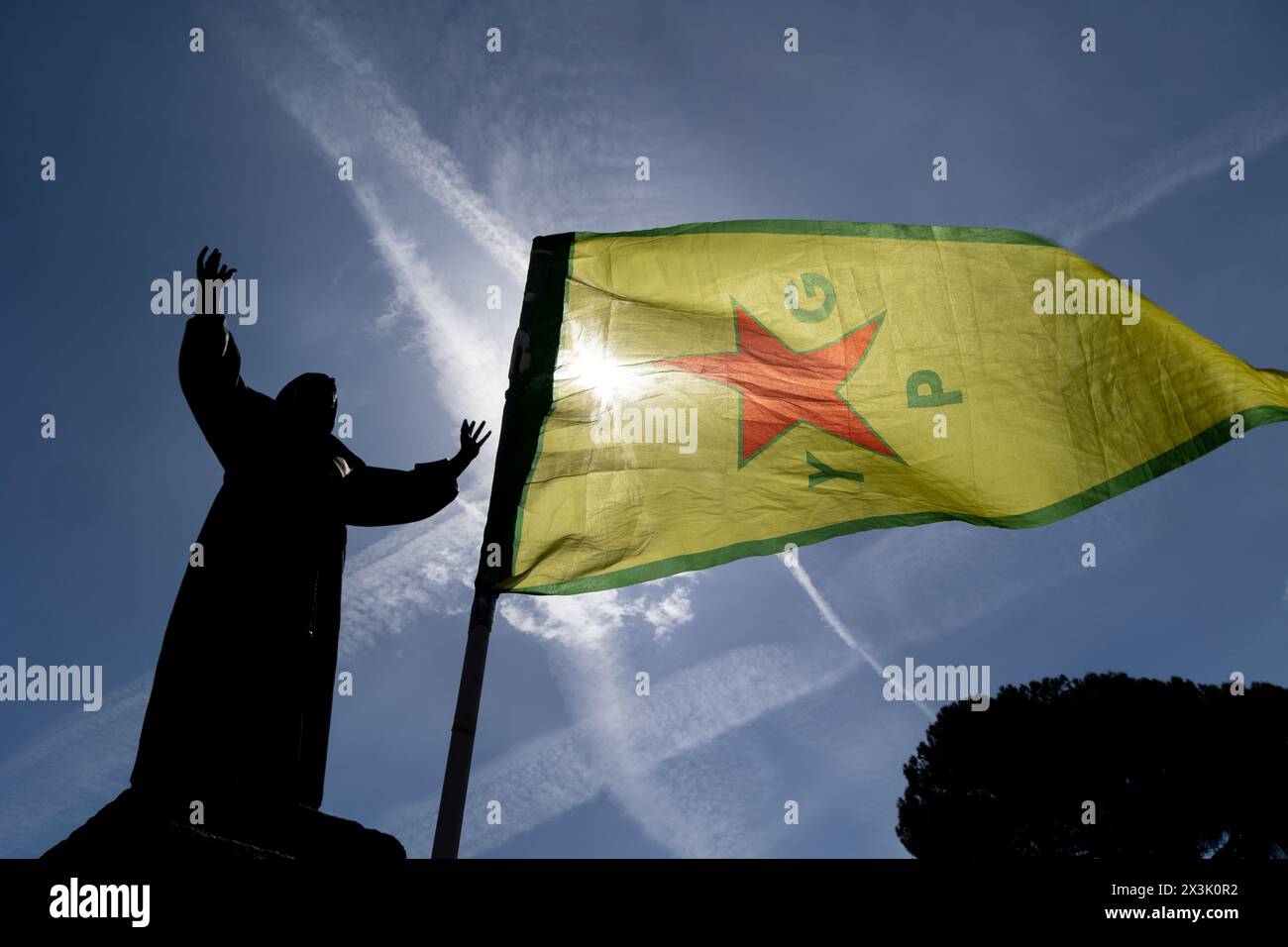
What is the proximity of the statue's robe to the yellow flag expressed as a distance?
1.72 meters

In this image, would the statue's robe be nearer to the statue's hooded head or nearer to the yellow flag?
the statue's hooded head

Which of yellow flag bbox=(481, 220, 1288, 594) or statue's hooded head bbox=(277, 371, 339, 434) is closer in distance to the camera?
statue's hooded head bbox=(277, 371, 339, 434)

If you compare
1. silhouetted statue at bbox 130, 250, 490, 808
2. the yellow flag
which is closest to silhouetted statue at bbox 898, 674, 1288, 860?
the yellow flag

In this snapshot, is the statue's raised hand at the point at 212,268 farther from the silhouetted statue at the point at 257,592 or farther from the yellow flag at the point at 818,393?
the yellow flag at the point at 818,393

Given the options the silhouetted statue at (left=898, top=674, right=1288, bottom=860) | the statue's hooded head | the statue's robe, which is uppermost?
the statue's hooded head

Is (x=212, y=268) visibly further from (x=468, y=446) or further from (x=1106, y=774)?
(x=1106, y=774)

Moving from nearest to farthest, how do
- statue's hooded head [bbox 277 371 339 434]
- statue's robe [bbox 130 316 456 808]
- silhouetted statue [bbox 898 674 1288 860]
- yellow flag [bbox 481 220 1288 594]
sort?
statue's robe [bbox 130 316 456 808] < statue's hooded head [bbox 277 371 339 434] < yellow flag [bbox 481 220 1288 594] < silhouetted statue [bbox 898 674 1288 860]

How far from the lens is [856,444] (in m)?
8.52

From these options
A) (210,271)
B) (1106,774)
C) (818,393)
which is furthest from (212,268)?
(1106,774)

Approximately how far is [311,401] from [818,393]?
172 inches

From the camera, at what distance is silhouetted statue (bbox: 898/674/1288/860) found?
20141 millimetres

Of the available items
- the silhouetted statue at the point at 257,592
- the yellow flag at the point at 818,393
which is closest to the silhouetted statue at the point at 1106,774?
the yellow flag at the point at 818,393
